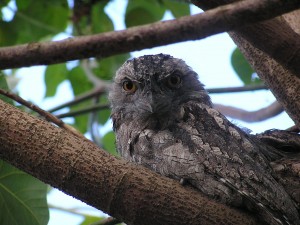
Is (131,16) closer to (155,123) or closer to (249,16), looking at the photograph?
(155,123)

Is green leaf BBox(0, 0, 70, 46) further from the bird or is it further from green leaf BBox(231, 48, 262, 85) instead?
green leaf BBox(231, 48, 262, 85)

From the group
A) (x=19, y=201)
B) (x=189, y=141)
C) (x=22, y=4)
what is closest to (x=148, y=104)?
(x=189, y=141)

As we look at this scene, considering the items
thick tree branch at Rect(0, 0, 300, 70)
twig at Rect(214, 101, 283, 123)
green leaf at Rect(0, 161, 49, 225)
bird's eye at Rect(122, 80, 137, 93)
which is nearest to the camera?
thick tree branch at Rect(0, 0, 300, 70)

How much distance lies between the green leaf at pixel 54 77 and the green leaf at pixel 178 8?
110cm

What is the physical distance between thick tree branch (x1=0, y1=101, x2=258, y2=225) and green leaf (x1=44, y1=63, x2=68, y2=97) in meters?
2.27

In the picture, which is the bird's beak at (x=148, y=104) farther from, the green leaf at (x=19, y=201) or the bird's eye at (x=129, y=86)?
the green leaf at (x=19, y=201)

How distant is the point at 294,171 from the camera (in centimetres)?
254

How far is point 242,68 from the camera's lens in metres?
3.71

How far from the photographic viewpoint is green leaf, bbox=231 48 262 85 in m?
3.66

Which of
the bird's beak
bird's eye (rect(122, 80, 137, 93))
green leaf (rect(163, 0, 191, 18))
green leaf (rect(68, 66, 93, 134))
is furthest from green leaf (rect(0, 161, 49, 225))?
green leaf (rect(68, 66, 93, 134))

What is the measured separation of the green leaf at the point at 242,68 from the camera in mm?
3658

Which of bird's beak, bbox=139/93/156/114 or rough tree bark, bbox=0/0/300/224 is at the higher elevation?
bird's beak, bbox=139/93/156/114

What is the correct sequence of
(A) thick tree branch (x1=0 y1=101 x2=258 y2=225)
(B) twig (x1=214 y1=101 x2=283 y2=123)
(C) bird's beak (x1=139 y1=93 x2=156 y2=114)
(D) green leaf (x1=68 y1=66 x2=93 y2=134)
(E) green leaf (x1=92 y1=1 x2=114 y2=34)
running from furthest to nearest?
(D) green leaf (x1=68 y1=66 x2=93 y2=134)
(E) green leaf (x1=92 y1=1 x2=114 y2=34)
(B) twig (x1=214 y1=101 x2=283 y2=123)
(C) bird's beak (x1=139 y1=93 x2=156 y2=114)
(A) thick tree branch (x1=0 y1=101 x2=258 y2=225)

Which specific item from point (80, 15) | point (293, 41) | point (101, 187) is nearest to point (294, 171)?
point (293, 41)
